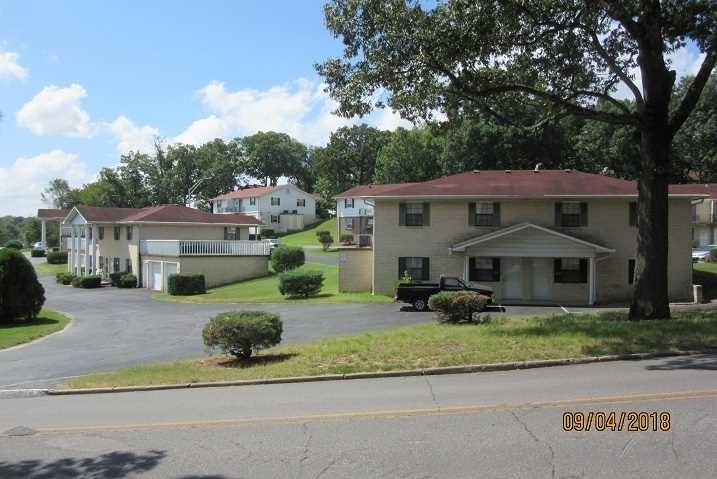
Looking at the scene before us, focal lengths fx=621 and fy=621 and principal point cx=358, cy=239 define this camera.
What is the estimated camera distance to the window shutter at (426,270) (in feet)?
113

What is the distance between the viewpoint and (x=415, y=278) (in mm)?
34344

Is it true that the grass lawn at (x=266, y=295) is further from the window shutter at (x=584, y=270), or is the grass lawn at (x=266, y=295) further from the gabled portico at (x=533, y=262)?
the window shutter at (x=584, y=270)

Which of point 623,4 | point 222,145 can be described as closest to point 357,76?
point 623,4

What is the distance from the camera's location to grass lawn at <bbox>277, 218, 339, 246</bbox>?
248 ft

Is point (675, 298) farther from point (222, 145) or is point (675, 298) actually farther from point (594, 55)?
point (222, 145)

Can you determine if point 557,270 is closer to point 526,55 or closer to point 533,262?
point 533,262

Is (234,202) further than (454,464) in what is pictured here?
Yes

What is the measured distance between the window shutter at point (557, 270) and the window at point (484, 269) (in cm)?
291

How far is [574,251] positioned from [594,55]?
14.0 metres

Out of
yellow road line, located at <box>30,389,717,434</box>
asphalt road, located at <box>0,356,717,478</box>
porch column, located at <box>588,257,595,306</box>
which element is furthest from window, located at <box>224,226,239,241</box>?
yellow road line, located at <box>30,389,717,434</box>

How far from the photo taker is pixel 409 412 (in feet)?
27.8

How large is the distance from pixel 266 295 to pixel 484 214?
13598 mm

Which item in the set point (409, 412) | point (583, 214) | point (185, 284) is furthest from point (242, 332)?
point (185, 284)

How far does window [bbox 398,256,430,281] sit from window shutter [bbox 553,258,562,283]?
6667 mm
